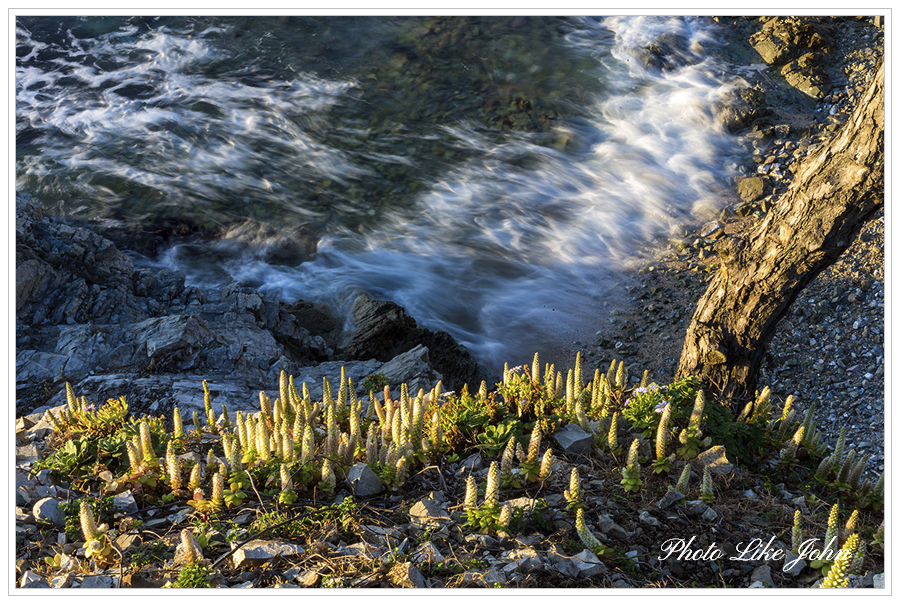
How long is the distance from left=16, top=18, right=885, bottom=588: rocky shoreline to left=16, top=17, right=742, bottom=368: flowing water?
3.90 feet

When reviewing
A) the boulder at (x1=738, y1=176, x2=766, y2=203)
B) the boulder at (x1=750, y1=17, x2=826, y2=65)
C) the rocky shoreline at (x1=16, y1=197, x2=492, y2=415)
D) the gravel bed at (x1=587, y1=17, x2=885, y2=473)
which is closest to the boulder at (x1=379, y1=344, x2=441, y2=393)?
the rocky shoreline at (x1=16, y1=197, x2=492, y2=415)

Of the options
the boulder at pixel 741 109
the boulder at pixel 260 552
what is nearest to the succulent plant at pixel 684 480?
the boulder at pixel 260 552

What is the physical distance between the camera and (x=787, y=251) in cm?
532

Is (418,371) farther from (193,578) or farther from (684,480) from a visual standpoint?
(193,578)

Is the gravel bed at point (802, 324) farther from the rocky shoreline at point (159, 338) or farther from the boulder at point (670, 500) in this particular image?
the boulder at point (670, 500)

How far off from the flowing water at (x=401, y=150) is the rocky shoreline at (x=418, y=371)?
1.19 metres

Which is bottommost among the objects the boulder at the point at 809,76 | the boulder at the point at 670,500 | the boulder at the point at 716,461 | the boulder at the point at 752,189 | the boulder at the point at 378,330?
the boulder at the point at 378,330

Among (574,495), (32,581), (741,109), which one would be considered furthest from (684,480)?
(741,109)

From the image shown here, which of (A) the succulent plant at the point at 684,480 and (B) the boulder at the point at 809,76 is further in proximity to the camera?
(B) the boulder at the point at 809,76

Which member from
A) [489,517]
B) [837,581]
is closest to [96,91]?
[489,517]

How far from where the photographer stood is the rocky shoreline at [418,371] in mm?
3926

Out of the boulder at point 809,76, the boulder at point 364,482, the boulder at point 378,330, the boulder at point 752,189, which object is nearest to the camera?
the boulder at point 364,482

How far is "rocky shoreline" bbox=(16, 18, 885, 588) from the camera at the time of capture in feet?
12.9
